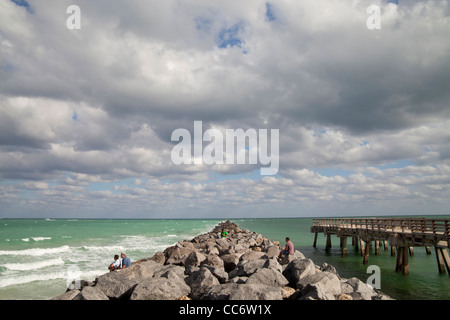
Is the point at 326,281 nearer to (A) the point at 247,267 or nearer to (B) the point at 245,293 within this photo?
(B) the point at 245,293


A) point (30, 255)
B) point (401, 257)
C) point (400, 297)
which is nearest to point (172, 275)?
point (400, 297)

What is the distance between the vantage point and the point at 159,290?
966 cm

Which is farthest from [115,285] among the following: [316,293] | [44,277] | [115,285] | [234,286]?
[44,277]

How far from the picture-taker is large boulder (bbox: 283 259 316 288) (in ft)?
34.9

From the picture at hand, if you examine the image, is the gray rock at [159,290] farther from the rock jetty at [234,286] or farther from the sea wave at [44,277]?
the sea wave at [44,277]

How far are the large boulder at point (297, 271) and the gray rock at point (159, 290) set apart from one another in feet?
11.9

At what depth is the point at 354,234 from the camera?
28.3 meters

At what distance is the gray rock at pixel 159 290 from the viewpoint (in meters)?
9.39

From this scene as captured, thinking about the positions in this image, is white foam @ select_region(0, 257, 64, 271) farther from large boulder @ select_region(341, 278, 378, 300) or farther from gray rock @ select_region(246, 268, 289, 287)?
large boulder @ select_region(341, 278, 378, 300)

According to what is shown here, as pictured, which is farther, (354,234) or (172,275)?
(354,234)

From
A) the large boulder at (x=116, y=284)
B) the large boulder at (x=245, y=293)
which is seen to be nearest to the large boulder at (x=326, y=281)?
the large boulder at (x=245, y=293)

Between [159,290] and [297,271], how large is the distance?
4.79m
